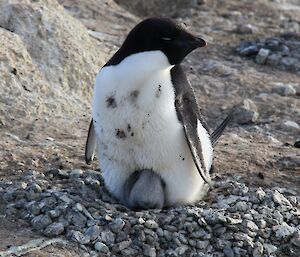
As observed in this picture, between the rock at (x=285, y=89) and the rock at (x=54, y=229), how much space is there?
149 inches

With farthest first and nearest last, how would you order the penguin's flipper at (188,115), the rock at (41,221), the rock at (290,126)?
the rock at (290,126)
the penguin's flipper at (188,115)
the rock at (41,221)

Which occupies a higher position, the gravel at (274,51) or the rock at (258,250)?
the rock at (258,250)

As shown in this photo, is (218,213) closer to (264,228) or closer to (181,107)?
(264,228)

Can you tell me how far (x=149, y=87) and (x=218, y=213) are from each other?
0.75 m

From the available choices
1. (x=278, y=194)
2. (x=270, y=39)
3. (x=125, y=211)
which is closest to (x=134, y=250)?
(x=125, y=211)

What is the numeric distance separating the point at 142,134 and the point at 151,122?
82mm

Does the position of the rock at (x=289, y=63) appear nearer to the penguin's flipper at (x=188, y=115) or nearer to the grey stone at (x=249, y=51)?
the grey stone at (x=249, y=51)

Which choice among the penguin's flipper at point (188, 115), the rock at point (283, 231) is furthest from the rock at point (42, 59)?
the rock at point (283, 231)

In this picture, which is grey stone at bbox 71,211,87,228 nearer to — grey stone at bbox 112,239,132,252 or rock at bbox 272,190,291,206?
grey stone at bbox 112,239,132,252

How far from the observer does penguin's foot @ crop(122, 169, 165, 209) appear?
4254mm

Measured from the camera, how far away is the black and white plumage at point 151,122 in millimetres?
4039

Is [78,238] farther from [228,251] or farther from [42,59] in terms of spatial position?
[42,59]

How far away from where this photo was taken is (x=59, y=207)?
13.5ft

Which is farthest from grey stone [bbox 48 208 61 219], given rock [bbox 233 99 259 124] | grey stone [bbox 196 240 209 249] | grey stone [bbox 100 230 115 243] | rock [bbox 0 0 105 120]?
rock [bbox 233 99 259 124]
